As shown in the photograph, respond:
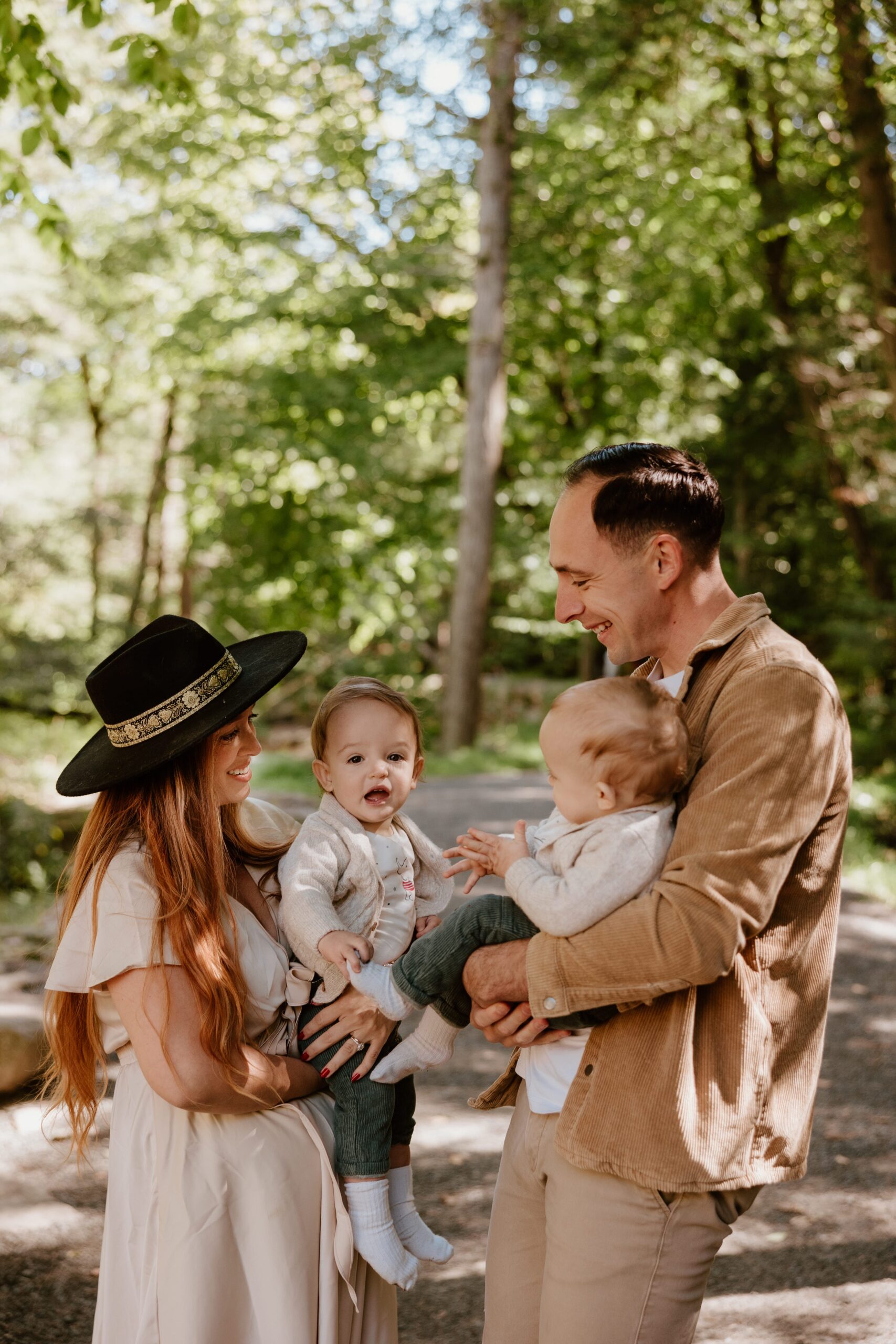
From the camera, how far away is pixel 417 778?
263 centimetres

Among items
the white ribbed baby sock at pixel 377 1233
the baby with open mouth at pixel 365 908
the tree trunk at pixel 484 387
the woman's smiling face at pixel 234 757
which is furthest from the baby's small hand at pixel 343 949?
the tree trunk at pixel 484 387

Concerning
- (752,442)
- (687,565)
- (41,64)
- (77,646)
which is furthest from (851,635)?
(687,565)

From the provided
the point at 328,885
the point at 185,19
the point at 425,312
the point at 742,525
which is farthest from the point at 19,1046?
the point at 742,525

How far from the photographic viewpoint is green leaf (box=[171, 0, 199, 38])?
4.37 meters

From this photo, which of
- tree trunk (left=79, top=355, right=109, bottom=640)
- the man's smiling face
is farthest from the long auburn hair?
tree trunk (left=79, top=355, right=109, bottom=640)

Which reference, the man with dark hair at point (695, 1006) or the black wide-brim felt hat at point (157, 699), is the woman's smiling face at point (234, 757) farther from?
the man with dark hair at point (695, 1006)

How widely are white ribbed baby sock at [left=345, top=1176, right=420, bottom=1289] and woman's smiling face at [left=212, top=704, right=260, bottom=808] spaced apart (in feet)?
2.68

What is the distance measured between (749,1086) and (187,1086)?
38.6 inches

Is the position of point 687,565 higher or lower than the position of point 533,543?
lower

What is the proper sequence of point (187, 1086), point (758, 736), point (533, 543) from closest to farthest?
point (758, 736)
point (187, 1086)
point (533, 543)

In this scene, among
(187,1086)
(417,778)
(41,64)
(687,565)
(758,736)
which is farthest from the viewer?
(41,64)

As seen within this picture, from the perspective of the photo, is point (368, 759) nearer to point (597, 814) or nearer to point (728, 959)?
point (597, 814)

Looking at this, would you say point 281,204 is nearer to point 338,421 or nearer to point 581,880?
point 338,421

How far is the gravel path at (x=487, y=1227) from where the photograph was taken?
3604mm
